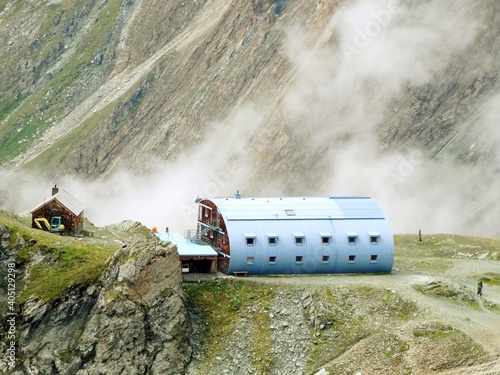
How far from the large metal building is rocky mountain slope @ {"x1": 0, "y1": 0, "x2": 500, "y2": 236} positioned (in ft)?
134

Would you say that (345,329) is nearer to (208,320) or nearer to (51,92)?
(208,320)

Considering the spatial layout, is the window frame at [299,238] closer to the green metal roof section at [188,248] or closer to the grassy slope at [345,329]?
the grassy slope at [345,329]

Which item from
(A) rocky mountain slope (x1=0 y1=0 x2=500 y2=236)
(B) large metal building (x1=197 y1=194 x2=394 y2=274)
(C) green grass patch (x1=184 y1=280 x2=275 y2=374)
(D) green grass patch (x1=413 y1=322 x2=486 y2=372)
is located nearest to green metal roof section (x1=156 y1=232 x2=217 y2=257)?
(B) large metal building (x1=197 y1=194 x2=394 y2=274)

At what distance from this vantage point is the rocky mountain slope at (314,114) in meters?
124

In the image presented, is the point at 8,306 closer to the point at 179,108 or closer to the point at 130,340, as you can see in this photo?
the point at 130,340

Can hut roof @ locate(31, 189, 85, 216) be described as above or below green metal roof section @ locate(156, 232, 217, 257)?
above

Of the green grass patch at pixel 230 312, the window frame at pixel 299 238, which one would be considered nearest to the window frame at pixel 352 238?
the window frame at pixel 299 238

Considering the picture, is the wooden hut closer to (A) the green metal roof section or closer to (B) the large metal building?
(A) the green metal roof section

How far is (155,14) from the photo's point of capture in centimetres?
18388

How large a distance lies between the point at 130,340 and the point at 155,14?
425 ft

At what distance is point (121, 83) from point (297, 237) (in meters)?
108

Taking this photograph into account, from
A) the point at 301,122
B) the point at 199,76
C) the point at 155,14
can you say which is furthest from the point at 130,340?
the point at 155,14

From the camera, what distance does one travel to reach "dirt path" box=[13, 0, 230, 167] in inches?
6663

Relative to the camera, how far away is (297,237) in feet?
240
